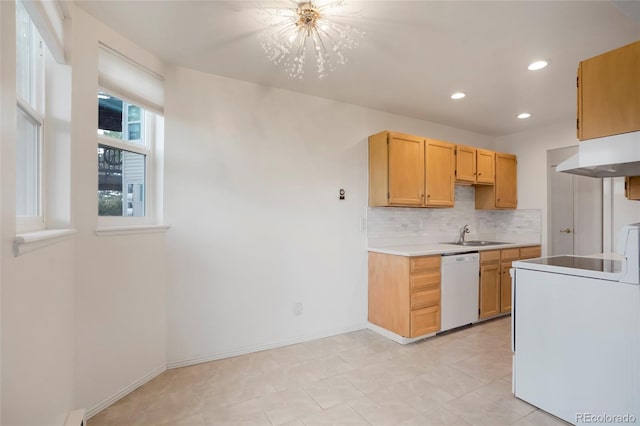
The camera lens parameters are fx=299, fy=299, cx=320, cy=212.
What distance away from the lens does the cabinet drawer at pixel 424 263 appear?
3004mm

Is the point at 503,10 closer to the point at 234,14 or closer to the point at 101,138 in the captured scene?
the point at 234,14

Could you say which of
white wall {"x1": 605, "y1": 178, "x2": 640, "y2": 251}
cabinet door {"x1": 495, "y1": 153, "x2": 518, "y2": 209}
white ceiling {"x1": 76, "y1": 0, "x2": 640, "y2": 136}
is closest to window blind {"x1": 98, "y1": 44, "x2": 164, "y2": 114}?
white ceiling {"x1": 76, "y1": 0, "x2": 640, "y2": 136}

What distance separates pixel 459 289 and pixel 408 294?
79cm

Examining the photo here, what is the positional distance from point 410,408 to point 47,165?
2695mm

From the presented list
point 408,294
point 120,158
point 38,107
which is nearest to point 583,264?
point 408,294

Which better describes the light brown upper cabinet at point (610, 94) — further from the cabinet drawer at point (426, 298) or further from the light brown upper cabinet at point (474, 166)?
the light brown upper cabinet at point (474, 166)

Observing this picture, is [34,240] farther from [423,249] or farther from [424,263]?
[423,249]

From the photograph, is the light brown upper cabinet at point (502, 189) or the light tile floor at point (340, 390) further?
the light brown upper cabinet at point (502, 189)

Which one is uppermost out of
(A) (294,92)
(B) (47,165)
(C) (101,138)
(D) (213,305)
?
(A) (294,92)

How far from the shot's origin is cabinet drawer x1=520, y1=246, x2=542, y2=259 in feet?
13.2

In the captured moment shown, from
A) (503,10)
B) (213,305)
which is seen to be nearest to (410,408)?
(213,305)

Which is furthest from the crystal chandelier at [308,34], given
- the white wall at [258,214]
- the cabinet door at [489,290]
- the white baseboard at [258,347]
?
the cabinet door at [489,290]

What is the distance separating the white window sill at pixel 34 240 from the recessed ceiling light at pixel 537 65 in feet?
11.3

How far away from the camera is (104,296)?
1999mm
